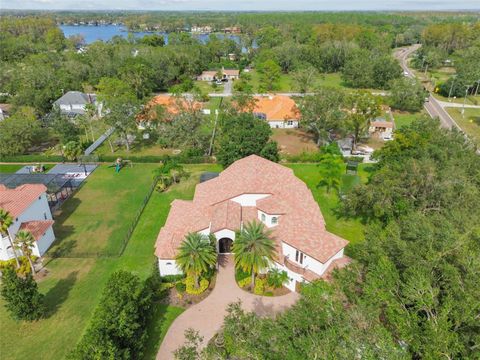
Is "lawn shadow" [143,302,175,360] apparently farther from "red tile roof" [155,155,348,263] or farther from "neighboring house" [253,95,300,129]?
"neighboring house" [253,95,300,129]

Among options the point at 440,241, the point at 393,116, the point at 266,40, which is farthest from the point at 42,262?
the point at 266,40

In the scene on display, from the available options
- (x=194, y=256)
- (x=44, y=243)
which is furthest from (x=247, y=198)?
(x=44, y=243)

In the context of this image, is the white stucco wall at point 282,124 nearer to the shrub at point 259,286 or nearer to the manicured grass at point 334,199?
the manicured grass at point 334,199

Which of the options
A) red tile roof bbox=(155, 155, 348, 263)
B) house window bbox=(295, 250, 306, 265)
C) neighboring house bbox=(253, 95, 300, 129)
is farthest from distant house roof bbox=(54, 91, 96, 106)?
house window bbox=(295, 250, 306, 265)

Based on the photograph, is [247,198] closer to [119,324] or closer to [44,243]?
[119,324]

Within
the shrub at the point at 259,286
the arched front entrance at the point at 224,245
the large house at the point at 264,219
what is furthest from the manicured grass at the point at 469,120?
the shrub at the point at 259,286

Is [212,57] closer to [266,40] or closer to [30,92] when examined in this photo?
[266,40]
